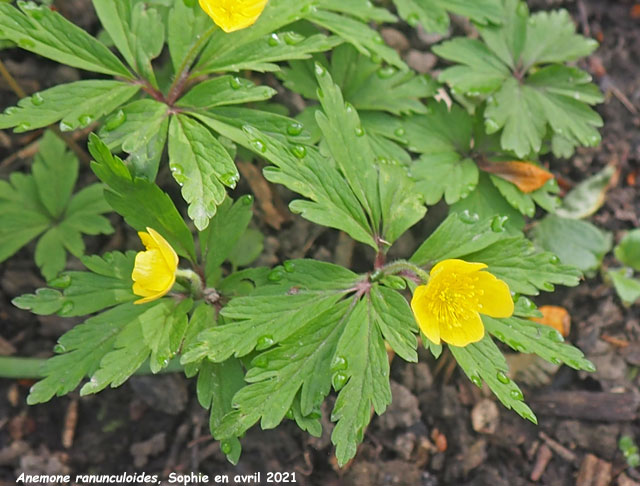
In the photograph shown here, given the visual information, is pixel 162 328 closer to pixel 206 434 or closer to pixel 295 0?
pixel 206 434

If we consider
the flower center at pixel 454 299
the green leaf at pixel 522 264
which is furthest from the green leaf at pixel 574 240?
the flower center at pixel 454 299

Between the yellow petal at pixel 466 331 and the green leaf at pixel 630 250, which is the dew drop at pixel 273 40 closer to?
the yellow petal at pixel 466 331

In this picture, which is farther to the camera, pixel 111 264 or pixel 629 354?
pixel 629 354

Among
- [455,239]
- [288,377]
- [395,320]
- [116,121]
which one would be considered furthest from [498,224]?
[116,121]

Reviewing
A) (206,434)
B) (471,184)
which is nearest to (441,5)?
(471,184)

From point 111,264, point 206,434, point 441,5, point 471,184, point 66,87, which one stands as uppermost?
point 66,87

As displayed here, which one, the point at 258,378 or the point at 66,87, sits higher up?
the point at 66,87

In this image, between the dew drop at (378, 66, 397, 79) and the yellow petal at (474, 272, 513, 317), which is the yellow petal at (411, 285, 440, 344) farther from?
the dew drop at (378, 66, 397, 79)

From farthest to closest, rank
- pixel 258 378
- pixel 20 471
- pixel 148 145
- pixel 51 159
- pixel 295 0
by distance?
pixel 51 159 < pixel 20 471 < pixel 295 0 < pixel 148 145 < pixel 258 378
